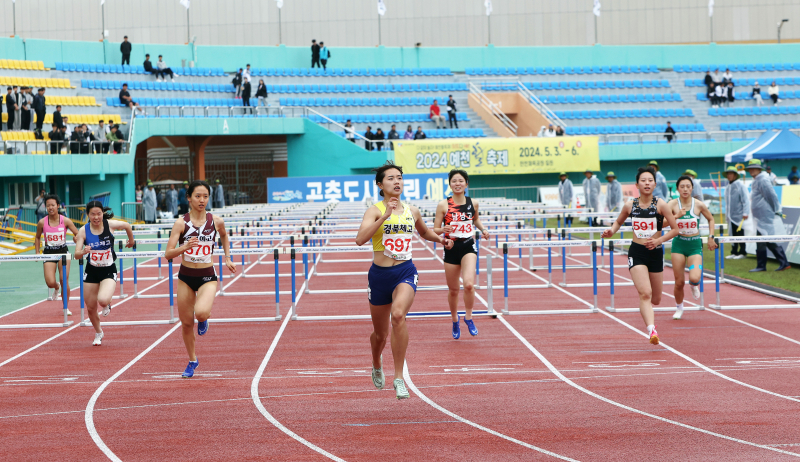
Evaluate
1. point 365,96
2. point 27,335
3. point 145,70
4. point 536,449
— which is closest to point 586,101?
point 365,96

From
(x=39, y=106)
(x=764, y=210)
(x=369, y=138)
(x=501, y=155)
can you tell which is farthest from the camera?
(x=369, y=138)

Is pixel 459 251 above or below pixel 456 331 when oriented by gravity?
above

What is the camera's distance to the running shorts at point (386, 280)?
21.0 feet

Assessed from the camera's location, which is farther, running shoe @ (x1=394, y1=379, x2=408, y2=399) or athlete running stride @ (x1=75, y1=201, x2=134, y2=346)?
athlete running stride @ (x1=75, y1=201, x2=134, y2=346)

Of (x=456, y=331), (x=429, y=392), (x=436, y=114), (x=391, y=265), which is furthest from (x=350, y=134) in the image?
(x=391, y=265)

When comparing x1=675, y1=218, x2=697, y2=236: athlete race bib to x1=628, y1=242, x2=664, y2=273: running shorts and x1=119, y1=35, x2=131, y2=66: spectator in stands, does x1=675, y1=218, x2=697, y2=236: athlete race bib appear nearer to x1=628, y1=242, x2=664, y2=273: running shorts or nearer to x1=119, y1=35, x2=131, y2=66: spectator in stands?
x1=628, y1=242, x2=664, y2=273: running shorts

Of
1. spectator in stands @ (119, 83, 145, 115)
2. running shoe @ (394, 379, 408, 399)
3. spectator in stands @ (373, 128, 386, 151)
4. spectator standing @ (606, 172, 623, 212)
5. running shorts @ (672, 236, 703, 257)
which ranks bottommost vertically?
running shoe @ (394, 379, 408, 399)

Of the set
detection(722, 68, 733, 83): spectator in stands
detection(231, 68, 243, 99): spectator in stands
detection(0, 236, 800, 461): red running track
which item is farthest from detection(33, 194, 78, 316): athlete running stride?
detection(722, 68, 733, 83): spectator in stands

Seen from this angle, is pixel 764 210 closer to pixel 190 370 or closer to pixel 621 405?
pixel 621 405

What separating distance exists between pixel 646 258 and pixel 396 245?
11.9 feet

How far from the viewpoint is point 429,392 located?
6867mm

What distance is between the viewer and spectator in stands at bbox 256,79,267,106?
3594 cm

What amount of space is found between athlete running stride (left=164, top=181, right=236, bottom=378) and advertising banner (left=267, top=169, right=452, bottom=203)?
2445 centimetres

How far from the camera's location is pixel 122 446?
5.46m
